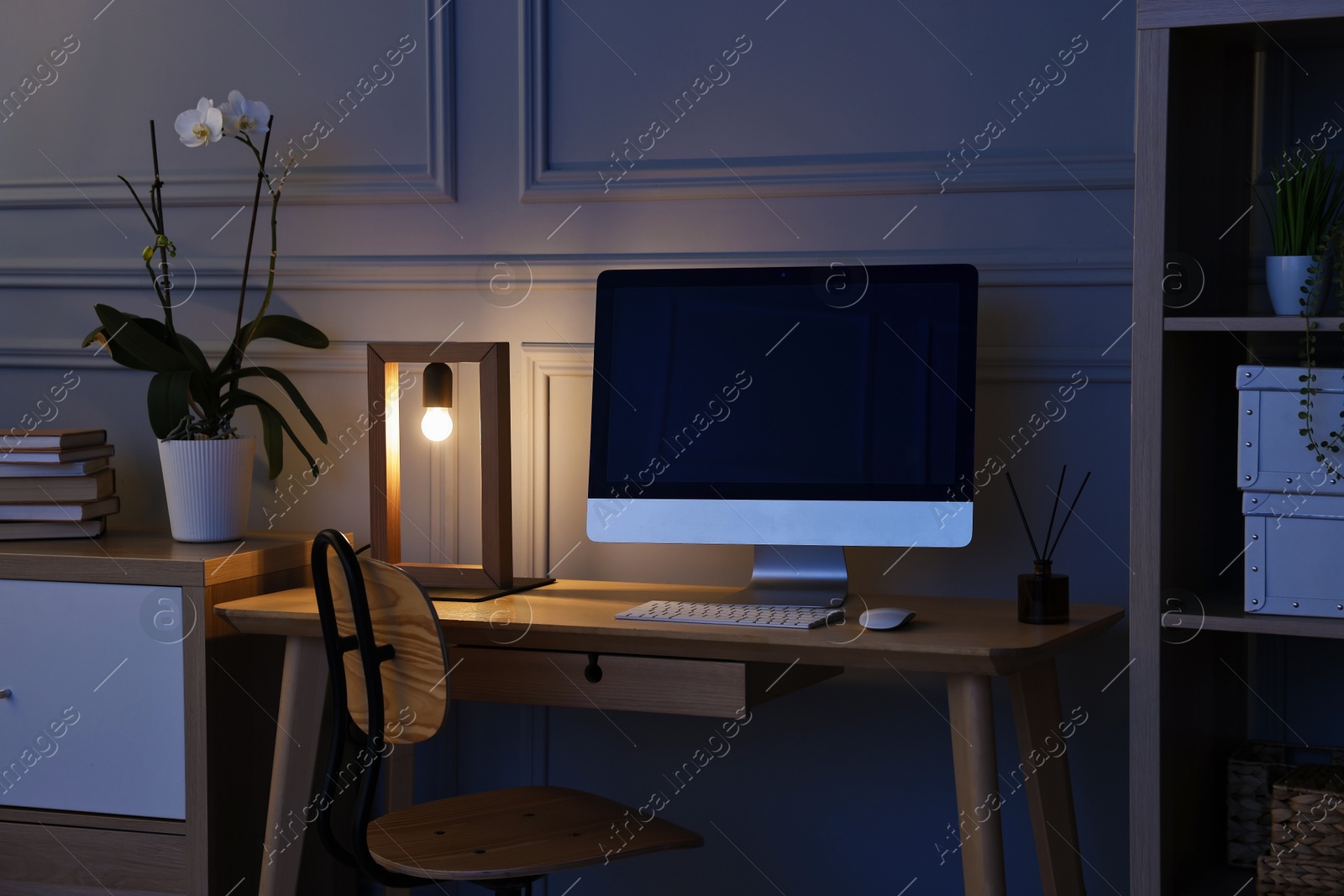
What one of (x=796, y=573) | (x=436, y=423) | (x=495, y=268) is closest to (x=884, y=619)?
(x=796, y=573)

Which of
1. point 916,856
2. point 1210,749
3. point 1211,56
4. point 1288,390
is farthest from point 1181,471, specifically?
point 916,856

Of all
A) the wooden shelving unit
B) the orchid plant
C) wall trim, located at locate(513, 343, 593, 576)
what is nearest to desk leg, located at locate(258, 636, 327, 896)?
the orchid plant

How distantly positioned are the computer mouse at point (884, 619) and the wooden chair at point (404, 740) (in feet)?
1.18

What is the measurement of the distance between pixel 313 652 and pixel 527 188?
3.09ft

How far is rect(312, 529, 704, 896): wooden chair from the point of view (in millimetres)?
1553

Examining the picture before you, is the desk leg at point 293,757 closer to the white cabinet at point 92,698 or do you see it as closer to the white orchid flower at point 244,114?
the white cabinet at point 92,698

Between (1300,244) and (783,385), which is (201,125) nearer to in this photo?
(783,385)

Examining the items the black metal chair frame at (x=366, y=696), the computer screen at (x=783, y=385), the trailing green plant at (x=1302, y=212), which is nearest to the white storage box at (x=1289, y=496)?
the trailing green plant at (x=1302, y=212)

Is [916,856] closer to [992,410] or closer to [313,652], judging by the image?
[992,410]

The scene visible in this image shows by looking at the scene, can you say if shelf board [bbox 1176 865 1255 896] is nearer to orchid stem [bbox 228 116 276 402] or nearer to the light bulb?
the light bulb

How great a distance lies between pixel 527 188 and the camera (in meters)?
2.36

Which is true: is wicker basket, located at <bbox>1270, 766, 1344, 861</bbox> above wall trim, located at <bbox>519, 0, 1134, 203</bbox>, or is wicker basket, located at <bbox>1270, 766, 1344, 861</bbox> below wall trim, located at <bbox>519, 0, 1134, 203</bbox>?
below

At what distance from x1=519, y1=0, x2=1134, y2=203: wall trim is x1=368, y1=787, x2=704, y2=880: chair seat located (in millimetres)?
1076

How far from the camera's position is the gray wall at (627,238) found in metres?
2.10
